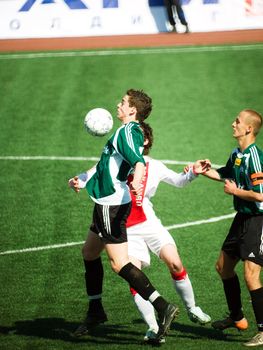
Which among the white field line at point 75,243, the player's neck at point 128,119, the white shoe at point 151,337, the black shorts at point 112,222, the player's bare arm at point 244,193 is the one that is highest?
the player's neck at point 128,119

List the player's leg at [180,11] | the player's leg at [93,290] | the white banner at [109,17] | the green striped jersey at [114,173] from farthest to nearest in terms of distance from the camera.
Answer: the white banner at [109,17], the player's leg at [180,11], the player's leg at [93,290], the green striped jersey at [114,173]

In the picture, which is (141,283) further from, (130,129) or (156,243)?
(130,129)

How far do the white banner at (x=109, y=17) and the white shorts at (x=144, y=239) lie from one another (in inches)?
562

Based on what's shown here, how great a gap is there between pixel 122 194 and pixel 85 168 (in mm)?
7575

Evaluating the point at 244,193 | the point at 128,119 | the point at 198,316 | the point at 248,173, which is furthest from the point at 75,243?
the point at 244,193

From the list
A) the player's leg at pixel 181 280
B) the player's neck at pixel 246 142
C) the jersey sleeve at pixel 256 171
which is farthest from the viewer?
the player's leg at pixel 181 280

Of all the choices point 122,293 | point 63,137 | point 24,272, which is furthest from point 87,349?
point 63,137

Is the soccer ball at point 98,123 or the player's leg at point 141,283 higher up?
the soccer ball at point 98,123

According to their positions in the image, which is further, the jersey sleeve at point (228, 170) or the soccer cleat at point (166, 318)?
the jersey sleeve at point (228, 170)

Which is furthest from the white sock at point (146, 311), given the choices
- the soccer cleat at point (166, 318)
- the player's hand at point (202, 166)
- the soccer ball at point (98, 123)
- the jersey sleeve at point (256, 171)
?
the soccer ball at point (98, 123)

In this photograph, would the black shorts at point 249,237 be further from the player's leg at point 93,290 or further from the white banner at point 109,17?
the white banner at point 109,17

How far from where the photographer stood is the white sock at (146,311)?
31.2 feet

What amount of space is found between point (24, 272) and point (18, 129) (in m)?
7.33

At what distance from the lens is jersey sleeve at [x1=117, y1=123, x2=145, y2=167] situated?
8.98 m
